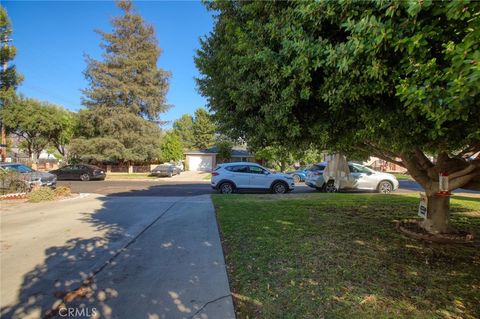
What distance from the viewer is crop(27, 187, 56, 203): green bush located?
1130cm

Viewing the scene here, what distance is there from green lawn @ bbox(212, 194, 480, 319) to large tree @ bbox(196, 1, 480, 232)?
1.86 metres

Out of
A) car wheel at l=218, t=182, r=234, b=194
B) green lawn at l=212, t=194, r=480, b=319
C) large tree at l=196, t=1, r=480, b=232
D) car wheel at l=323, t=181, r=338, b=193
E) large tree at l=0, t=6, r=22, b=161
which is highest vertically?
large tree at l=0, t=6, r=22, b=161

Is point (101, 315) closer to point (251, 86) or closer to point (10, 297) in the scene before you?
point (10, 297)

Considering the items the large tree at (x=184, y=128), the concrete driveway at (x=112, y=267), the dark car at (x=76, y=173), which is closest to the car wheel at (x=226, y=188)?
the concrete driveway at (x=112, y=267)

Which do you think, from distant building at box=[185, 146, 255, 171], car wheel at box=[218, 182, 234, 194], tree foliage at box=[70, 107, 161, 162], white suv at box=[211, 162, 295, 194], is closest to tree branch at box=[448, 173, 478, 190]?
white suv at box=[211, 162, 295, 194]

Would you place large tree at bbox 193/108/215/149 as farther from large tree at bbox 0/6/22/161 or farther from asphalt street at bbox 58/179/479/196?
asphalt street at bbox 58/179/479/196

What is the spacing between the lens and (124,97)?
3416 centimetres

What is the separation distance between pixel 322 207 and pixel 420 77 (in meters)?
7.93

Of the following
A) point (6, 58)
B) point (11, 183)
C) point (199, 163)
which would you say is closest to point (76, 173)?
point (6, 58)

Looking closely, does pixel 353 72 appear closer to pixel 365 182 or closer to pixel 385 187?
pixel 365 182

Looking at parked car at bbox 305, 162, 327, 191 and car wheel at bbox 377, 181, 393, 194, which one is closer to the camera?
car wheel at bbox 377, 181, 393, 194

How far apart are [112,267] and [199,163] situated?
1611 inches

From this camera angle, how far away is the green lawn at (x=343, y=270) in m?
3.45

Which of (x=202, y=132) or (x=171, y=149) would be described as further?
(x=202, y=132)
